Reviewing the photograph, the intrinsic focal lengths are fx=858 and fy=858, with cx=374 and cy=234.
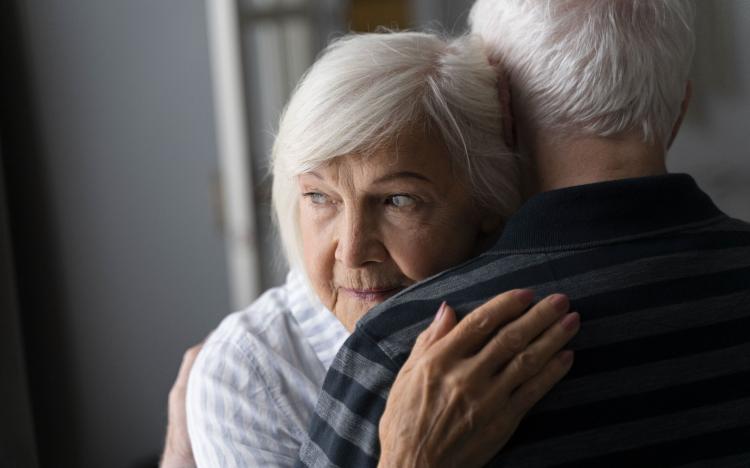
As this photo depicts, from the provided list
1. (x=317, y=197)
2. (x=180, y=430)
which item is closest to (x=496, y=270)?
(x=317, y=197)

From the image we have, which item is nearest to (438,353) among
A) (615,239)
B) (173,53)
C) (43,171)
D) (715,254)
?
(615,239)

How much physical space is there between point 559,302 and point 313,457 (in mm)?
339

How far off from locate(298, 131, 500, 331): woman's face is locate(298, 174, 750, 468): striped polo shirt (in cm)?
20

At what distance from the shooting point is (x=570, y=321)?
93 cm

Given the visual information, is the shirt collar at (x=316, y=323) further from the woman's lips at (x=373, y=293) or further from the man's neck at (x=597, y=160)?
the man's neck at (x=597, y=160)

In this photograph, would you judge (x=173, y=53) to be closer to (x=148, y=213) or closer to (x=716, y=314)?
(x=148, y=213)

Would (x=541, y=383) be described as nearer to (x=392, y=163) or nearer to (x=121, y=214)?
(x=392, y=163)

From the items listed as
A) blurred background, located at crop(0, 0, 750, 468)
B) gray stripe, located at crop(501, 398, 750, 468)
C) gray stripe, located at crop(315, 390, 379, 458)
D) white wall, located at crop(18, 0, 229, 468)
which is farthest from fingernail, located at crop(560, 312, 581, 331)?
white wall, located at crop(18, 0, 229, 468)

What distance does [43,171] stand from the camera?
108 inches

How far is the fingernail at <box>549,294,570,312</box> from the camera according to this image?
36.6 inches

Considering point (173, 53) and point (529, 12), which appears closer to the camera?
point (529, 12)

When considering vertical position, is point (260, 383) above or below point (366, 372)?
below

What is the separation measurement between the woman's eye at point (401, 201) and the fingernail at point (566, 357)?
1.17 feet

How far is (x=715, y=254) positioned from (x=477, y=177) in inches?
13.8
